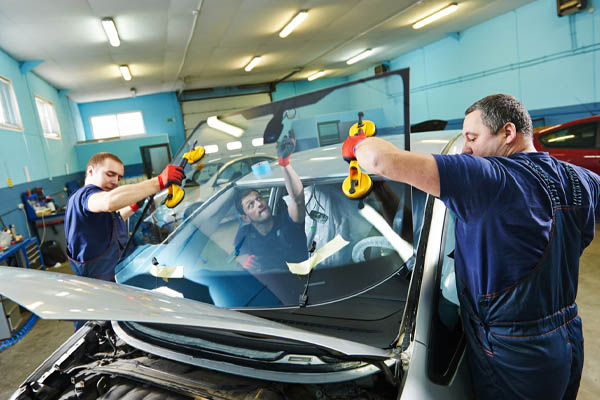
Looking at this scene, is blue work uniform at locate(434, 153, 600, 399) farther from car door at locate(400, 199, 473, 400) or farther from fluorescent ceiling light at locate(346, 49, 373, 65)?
fluorescent ceiling light at locate(346, 49, 373, 65)

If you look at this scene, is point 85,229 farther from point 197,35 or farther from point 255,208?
point 197,35

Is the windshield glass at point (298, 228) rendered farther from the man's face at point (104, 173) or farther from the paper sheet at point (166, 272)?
the man's face at point (104, 173)

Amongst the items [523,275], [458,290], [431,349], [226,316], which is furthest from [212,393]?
[523,275]

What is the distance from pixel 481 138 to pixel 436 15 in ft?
28.9

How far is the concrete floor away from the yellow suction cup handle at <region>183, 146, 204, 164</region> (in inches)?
102

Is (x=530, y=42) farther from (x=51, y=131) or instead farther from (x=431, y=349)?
(x=51, y=131)

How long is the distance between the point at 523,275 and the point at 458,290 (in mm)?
229

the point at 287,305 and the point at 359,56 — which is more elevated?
the point at 359,56

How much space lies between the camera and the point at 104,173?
247cm

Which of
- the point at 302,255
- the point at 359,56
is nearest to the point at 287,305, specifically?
the point at 302,255

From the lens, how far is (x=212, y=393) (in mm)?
1086

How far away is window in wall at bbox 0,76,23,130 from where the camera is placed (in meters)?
6.43

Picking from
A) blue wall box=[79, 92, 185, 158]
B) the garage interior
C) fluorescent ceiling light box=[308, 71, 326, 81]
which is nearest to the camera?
the garage interior

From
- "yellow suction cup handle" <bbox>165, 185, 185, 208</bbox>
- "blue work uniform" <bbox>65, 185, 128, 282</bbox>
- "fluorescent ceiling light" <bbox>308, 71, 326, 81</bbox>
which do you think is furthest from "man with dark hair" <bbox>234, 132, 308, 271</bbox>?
"fluorescent ceiling light" <bbox>308, 71, 326, 81</bbox>
